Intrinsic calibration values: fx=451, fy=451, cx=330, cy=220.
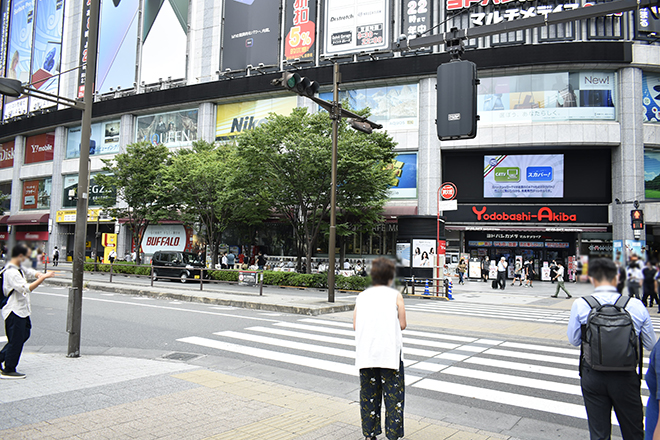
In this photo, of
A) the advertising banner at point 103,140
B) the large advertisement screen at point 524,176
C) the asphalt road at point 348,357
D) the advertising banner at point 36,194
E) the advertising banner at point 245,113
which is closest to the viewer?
the asphalt road at point 348,357

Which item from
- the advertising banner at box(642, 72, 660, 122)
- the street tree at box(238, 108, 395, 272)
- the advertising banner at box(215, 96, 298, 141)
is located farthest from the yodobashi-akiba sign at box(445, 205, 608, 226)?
the advertising banner at box(215, 96, 298, 141)

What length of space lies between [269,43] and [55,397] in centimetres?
3856

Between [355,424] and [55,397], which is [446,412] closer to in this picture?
[355,424]

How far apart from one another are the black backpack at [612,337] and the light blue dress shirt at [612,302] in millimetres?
57

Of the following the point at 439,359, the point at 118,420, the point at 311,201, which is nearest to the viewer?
the point at 118,420

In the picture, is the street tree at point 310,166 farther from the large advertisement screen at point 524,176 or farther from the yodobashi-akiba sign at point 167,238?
the yodobashi-akiba sign at point 167,238

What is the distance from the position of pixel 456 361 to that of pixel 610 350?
537 cm

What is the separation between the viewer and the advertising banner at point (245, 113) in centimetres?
3909

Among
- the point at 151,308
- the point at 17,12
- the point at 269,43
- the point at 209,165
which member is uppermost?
the point at 17,12

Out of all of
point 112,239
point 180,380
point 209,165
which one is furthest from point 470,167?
point 180,380

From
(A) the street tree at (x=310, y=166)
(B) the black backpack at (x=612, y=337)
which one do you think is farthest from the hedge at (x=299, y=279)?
(B) the black backpack at (x=612, y=337)

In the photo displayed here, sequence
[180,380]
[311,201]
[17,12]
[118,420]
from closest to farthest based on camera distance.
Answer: [118,420] < [180,380] < [311,201] < [17,12]

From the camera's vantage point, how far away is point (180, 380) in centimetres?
634

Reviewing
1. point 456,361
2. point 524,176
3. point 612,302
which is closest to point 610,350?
point 612,302
